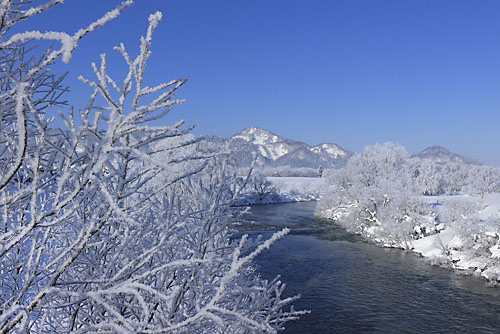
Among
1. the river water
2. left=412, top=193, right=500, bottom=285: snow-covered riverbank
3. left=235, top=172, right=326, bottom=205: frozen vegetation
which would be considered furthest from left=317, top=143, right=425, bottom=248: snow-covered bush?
left=235, top=172, right=326, bottom=205: frozen vegetation

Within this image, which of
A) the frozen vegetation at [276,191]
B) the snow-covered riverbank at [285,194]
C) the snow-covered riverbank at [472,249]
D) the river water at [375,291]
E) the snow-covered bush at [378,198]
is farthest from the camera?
the snow-covered riverbank at [285,194]

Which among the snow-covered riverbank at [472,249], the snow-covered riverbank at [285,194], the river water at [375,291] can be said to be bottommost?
the river water at [375,291]

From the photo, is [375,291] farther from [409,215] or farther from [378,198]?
[378,198]

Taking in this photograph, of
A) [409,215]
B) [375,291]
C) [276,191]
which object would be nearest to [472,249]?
[409,215]

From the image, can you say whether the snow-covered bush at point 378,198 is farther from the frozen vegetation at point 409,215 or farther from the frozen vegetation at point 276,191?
the frozen vegetation at point 276,191

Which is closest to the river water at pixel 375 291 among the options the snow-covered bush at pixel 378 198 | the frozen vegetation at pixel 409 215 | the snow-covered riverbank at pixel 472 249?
the snow-covered riverbank at pixel 472 249

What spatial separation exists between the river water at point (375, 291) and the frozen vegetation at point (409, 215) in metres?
1.77

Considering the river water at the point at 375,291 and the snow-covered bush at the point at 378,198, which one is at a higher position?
the snow-covered bush at the point at 378,198

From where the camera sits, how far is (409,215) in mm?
34188

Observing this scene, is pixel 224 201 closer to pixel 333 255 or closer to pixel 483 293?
pixel 483 293

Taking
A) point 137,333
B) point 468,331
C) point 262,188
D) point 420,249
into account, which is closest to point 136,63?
point 137,333

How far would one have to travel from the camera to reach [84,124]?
2.57 meters

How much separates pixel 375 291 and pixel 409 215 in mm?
16769

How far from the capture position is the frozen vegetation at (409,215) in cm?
2484
